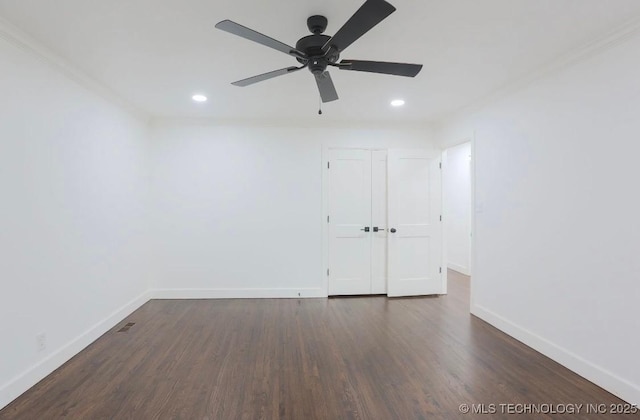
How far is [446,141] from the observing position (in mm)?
4281

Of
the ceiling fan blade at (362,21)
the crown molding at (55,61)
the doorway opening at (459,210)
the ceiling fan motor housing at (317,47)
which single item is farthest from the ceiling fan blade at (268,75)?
the doorway opening at (459,210)

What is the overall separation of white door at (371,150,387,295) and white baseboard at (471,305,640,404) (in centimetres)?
145

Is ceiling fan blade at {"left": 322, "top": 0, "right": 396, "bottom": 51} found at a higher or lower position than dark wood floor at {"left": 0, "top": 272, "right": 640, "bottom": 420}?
higher

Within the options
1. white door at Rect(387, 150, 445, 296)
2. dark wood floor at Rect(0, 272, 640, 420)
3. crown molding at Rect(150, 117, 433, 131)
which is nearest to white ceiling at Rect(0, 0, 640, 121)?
crown molding at Rect(150, 117, 433, 131)

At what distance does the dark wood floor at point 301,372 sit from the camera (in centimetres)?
199

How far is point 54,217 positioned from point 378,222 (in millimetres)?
3586

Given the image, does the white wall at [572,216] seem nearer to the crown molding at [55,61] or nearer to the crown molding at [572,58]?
the crown molding at [572,58]

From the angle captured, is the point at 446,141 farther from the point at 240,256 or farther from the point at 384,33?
the point at 240,256

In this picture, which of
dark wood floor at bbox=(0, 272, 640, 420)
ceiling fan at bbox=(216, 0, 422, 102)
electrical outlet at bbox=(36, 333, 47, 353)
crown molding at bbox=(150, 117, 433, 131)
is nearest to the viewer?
ceiling fan at bbox=(216, 0, 422, 102)

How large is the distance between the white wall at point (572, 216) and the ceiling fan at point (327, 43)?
1.49 m

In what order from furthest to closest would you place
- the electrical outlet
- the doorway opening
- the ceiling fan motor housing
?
1. the doorway opening
2. the electrical outlet
3. the ceiling fan motor housing

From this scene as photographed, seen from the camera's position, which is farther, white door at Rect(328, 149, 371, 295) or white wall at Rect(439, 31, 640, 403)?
white door at Rect(328, 149, 371, 295)

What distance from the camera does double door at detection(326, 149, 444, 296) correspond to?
14.4 feet

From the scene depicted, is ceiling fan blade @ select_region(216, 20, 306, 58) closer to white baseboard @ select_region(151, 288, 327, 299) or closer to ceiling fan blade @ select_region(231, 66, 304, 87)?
ceiling fan blade @ select_region(231, 66, 304, 87)
